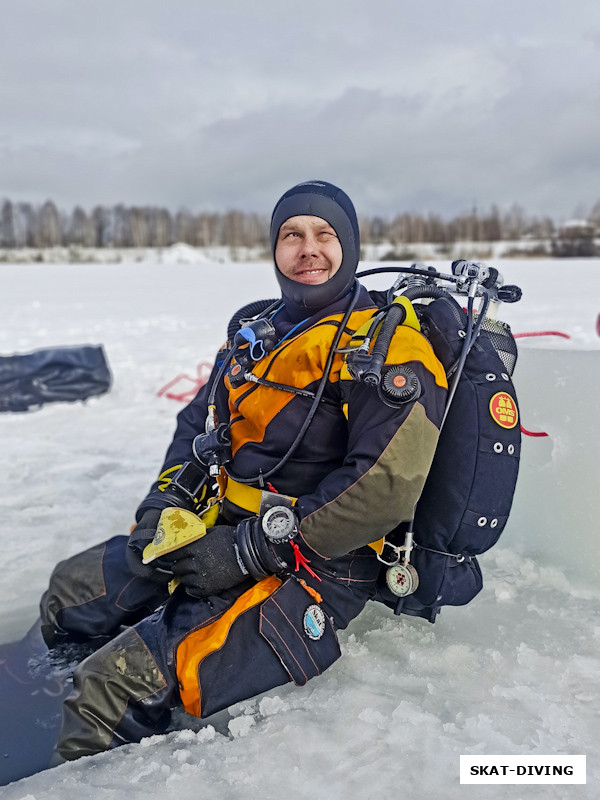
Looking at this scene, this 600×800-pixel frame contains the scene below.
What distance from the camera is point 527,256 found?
3114cm

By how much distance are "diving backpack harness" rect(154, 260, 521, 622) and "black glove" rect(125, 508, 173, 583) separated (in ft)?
1.00

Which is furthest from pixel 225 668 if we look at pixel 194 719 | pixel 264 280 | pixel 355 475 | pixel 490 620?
pixel 264 280

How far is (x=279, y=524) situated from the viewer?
1.80 meters

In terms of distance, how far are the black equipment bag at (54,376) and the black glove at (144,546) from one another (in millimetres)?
3803

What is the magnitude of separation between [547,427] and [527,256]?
31.4 m

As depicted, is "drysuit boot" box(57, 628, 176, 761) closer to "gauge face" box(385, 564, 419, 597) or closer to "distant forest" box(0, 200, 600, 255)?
"gauge face" box(385, 564, 419, 597)

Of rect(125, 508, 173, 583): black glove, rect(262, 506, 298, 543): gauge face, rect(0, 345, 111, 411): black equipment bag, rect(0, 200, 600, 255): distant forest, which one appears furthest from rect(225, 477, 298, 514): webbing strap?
rect(0, 200, 600, 255): distant forest

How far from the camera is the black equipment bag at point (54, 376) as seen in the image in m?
5.61

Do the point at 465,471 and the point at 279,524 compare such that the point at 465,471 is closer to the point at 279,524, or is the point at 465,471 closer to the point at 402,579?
the point at 402,579

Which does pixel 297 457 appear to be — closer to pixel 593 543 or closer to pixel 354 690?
pixel 354 690

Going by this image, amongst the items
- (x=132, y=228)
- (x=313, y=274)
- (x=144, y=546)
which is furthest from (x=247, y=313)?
(x=132, y=228)

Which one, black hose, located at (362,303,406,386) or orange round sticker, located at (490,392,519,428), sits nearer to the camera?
black hose, located at (362,303,406,386)

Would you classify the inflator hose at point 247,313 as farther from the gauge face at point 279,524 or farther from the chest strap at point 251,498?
the gauge face at point 279,524

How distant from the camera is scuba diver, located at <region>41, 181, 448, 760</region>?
5.64ft
